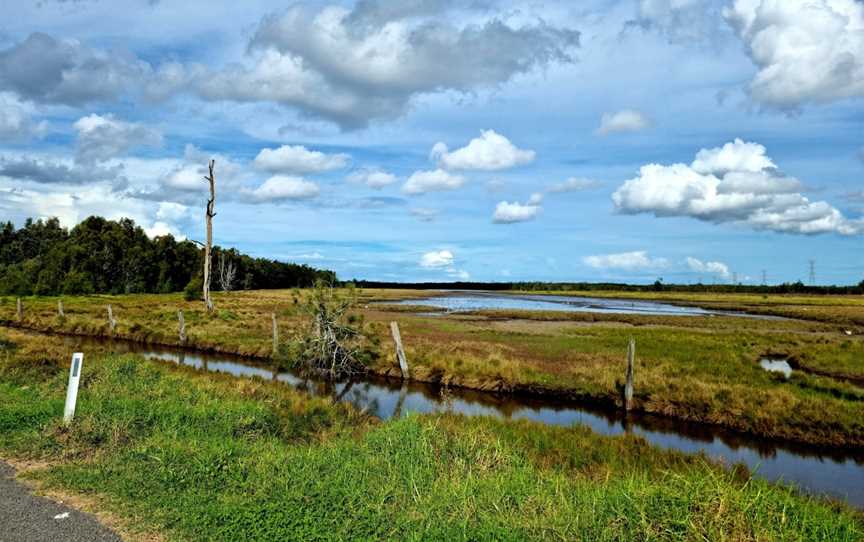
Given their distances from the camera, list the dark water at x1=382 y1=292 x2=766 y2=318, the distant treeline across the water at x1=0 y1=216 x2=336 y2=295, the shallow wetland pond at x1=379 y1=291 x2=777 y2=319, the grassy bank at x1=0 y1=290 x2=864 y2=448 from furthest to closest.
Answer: the distant treeline across the water at x1=0 y1=216 x2=336 y2=295, the dark water at x1=382 y1=292 x2=766 y2=318, the shallow wetland pond at x1=379 y1=291 x2=777 y2=319, the grassy bank at x1=0 y1=290 x2=864 y2=448

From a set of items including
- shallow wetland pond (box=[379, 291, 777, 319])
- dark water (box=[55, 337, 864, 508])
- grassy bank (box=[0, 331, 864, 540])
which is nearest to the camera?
grassy bank (box=[0, 331, 864, 540])

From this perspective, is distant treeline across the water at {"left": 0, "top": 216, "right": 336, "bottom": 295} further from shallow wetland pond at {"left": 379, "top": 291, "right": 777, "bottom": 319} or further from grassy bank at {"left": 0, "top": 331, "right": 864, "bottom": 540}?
grassy bank at {"left": 0, "top": 331, "right": 864, "bottom": 540}

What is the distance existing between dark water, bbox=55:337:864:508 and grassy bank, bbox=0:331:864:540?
114 inches

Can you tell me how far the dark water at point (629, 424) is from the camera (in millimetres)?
13859

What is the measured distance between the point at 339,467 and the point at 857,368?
2901cm

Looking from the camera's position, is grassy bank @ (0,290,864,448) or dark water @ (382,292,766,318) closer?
grassy bank @ (0,290,864,448)

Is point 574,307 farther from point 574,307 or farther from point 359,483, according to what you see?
point 359,483

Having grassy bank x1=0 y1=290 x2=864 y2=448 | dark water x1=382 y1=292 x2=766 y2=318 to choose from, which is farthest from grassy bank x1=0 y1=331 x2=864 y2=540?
dark water x1=382 y1=292 x2=766 y2=318

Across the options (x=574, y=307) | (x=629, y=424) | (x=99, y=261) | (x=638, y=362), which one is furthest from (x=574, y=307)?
(x=99, y=261)

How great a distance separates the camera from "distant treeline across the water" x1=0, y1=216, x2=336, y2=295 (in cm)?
8744

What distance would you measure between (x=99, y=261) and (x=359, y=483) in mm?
109397

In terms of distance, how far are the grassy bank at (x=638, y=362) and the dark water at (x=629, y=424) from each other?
0.90m

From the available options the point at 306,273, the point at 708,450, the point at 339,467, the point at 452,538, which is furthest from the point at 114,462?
the point at 306,273

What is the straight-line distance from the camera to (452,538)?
6273 mm
